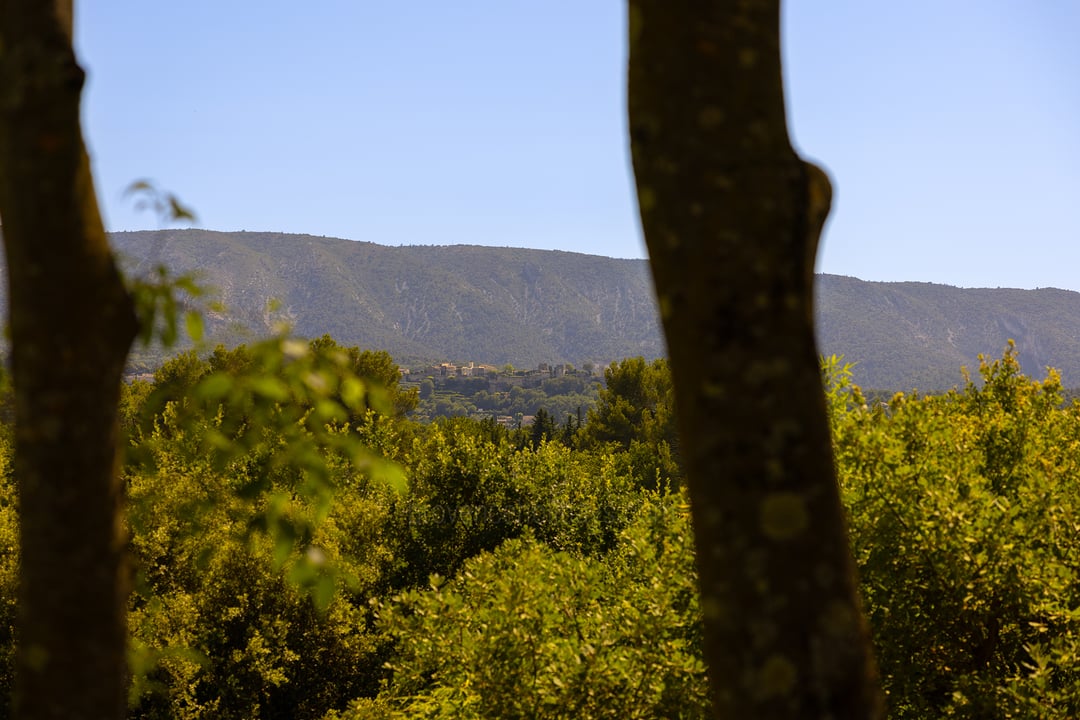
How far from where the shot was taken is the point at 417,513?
83.6 feet

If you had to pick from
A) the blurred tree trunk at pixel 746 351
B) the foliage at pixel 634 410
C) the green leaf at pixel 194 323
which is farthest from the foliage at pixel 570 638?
the foliage at pixel 634 410

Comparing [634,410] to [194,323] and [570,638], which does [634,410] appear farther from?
[194,323]

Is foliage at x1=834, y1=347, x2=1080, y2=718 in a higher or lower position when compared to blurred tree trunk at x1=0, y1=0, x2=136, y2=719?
lower

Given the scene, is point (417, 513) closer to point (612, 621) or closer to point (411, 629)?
point (411, 629)

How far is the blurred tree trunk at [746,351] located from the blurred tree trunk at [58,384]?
1448 millimetres

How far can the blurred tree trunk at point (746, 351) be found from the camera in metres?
2.04

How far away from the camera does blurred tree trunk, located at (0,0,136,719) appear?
7.12 ft

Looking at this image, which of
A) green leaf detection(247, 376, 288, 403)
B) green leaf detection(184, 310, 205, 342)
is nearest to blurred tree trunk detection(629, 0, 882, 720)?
green leaf detection(247, 376, 288, 403)

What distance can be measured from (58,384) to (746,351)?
Result: 1.68 m

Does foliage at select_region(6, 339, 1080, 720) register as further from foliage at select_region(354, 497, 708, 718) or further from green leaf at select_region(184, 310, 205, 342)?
green leaf at select_region(184, 310, 205, 342)

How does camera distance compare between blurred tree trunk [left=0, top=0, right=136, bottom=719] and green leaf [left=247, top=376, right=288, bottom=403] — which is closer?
green leaf [left=247, top=376, right=288, bottom=403]

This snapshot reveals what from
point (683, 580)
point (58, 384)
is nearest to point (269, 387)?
point (58, 384)

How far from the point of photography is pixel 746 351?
2080 millimetres

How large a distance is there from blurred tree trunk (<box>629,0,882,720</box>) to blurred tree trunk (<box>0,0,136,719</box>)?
1448mm
